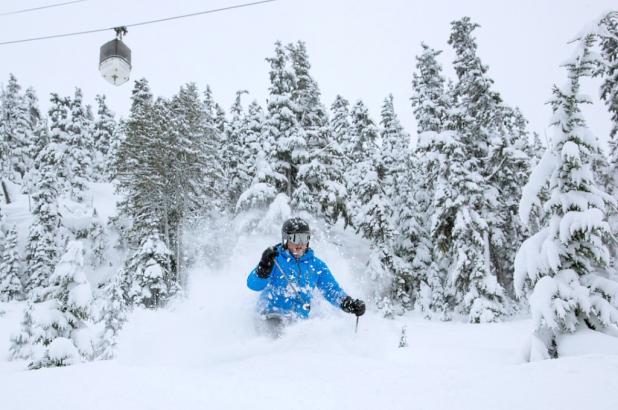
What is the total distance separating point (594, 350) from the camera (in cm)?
611

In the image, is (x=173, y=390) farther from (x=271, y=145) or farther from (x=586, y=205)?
(x=271, y=145)

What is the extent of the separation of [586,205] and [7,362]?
48.0 feet

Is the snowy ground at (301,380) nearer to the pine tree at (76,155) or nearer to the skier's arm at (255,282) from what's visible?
the skier's arm at (255,282)

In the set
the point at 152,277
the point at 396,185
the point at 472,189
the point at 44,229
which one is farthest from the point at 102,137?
the point at 472,189

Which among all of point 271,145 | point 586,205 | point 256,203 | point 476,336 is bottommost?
point 476,336

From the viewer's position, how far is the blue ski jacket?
6539 millimetres

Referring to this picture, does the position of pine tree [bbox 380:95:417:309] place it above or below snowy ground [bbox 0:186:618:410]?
above

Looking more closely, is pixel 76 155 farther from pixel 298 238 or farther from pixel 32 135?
pixel 298 238

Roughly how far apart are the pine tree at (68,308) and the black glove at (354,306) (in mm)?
6389

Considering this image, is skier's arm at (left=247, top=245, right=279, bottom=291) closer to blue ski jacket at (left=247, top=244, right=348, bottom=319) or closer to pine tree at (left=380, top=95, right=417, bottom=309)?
blue ski jacket at (left=247, top=244, right=348, bottom=319)

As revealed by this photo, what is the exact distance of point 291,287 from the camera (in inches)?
260

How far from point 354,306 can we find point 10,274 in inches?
1753

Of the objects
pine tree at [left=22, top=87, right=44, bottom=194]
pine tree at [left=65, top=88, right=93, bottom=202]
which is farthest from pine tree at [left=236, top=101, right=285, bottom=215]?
pine tree at [left=22, top=87, right=44, bottom=194]

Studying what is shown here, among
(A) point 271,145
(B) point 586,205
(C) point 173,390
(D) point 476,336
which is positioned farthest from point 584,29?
(A) point 271,145
